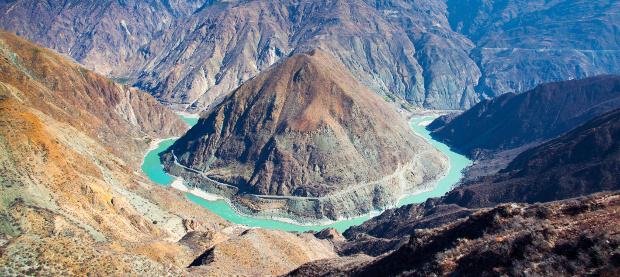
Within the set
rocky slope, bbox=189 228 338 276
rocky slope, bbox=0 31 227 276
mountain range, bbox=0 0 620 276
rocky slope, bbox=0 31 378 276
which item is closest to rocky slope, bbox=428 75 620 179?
mountain range, bbox=0 0 620 276

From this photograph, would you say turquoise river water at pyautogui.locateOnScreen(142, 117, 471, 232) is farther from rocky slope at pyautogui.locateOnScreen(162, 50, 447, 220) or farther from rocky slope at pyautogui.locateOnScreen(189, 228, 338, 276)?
rocky slope at pyautogui.locateOnScreen(189, 228, 338, 276)

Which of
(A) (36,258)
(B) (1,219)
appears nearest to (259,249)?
(A) (36,258)

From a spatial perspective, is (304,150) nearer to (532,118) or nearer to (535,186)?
(535,186)

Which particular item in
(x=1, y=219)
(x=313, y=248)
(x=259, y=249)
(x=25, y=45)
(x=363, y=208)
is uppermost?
(x=25, y=45)

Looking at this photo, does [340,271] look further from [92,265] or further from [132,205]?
[132,205]

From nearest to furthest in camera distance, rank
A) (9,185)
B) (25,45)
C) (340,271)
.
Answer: (340,271)
(9,185)
(25,45)

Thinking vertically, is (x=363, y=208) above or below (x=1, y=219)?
below
